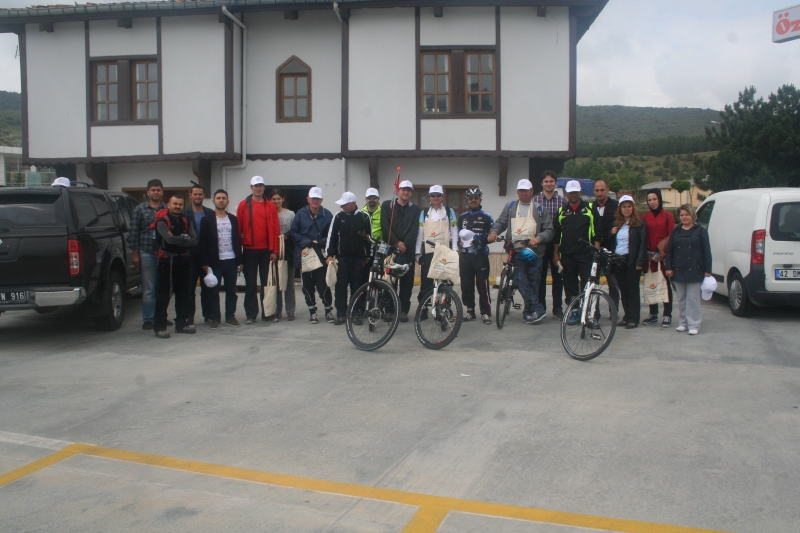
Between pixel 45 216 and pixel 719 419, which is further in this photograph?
pixel 45 216

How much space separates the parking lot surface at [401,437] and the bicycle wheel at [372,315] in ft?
0.88

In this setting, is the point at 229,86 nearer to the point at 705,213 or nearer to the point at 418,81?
the point at 418,81

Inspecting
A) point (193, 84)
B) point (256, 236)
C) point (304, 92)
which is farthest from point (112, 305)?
point (304, 92)

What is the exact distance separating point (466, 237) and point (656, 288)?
2613 mm

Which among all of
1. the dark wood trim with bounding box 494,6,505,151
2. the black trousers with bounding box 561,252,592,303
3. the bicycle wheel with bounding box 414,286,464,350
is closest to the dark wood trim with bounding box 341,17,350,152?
the dark wood trim with bounding box 494,6,505,151

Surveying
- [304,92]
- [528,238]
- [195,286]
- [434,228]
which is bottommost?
[195,286]

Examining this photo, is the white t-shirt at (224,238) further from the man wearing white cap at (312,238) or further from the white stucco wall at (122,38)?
the white stucco wall at (122,38)

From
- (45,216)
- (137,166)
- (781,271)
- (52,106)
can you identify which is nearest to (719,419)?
(781,271)

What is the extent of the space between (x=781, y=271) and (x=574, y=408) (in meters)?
5.71

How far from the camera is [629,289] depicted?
9680mm

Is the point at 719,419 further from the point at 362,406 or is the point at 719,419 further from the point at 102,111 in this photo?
the point at 102,111

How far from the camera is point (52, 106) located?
17.5 m

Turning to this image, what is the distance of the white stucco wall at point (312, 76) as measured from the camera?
56.1 ft

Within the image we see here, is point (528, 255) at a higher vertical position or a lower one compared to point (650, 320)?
higher
